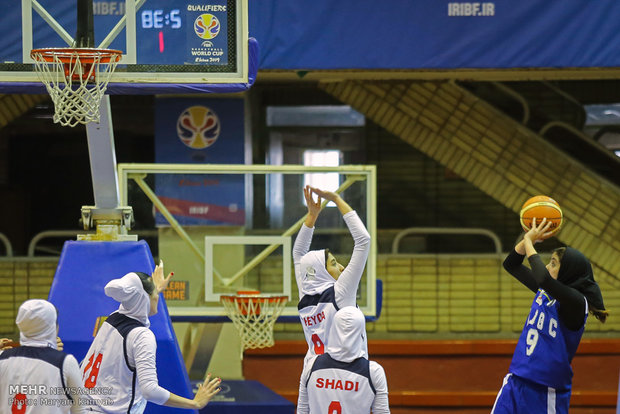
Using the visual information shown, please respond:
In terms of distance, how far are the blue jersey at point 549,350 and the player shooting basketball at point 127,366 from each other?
169cm

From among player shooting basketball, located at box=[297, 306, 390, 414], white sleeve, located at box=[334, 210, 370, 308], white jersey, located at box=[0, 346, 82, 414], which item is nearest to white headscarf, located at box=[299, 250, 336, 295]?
white sleeve, located at box=[334, 210, 370, 308]

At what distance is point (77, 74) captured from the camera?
18.9 feet

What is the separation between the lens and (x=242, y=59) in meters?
6.12

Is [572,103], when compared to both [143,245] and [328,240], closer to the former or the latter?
[328,240]

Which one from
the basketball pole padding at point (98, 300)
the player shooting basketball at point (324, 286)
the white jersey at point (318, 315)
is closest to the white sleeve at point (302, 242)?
the player shooting basketball at point (324, 286)

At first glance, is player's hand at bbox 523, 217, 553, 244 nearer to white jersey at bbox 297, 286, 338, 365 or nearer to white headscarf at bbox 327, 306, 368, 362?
white headscarf at bbox 327, 306, 368, 362

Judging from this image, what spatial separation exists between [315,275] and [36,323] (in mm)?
2016

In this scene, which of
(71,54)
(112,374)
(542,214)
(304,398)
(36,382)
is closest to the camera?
(36,382)

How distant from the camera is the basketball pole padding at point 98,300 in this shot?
20.6ft

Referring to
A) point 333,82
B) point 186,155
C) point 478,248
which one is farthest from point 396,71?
point 478,248

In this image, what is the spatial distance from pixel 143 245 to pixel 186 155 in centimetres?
279

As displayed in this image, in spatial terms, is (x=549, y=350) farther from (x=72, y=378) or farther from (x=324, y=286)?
(x=72, y=378)

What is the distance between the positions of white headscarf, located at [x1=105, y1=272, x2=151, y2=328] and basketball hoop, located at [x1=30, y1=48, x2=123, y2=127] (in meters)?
1.29

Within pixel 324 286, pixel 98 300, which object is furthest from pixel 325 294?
pixel 98 300
